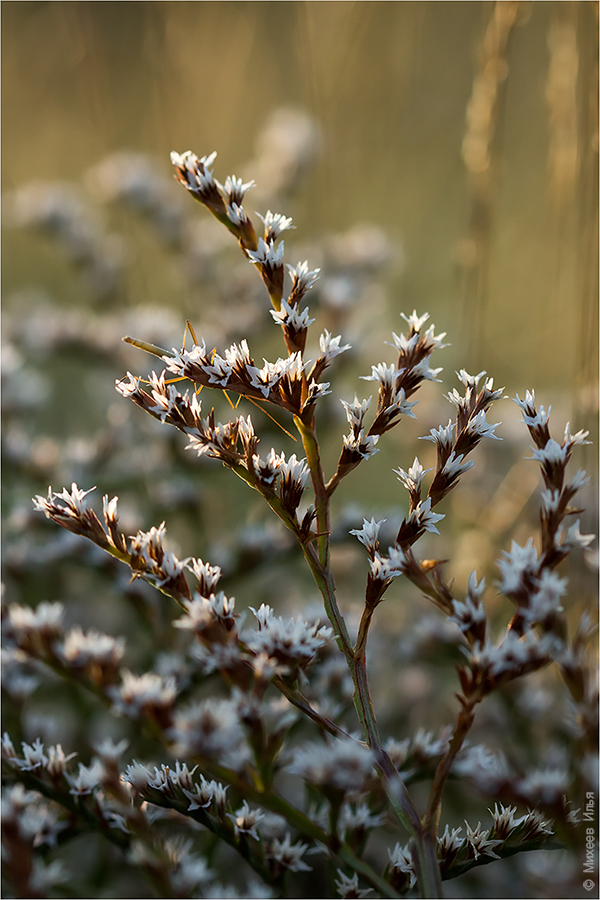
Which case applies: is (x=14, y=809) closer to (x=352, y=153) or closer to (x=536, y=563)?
(x=536, y=563)

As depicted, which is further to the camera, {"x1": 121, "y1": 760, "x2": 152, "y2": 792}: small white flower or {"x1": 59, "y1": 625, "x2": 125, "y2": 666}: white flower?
{"x1": 59, "y1": 625, "x2": 125, "y2": 666}: white flower

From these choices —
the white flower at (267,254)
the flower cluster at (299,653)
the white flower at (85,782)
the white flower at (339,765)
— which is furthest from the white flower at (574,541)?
the white flower at (85,782)

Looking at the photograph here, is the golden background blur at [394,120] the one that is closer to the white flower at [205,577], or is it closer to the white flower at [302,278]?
the white flower at [302,278]

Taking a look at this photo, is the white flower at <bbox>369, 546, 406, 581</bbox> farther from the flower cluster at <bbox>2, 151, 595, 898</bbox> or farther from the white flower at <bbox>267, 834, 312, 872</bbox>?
the white flower at <bbox>267, 834, 312, 872</bbox>

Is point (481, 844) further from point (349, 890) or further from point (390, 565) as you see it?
point (390, 565)

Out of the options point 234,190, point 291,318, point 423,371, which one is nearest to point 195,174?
point 234,190

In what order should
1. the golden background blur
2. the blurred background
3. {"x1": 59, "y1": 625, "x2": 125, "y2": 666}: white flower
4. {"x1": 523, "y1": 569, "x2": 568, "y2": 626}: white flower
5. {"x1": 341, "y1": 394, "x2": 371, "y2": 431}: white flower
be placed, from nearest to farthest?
{"x1": 523, "y1": 569, "x2": 568, "y2": 626}: white flower < {"x1": 341, "y1": 394, "x2": 371, "y2": 431}: white flower < {"x1": 59, "y1": 625, "x2": 125, "y2": 666}: white flower < the blurred background < the golden background blur

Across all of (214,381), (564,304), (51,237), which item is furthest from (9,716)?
(564,304)

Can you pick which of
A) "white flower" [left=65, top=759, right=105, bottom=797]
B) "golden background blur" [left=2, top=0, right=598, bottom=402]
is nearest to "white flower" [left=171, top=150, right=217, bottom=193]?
"white flower" [left=65, top=759, right=105, bottom=797]
